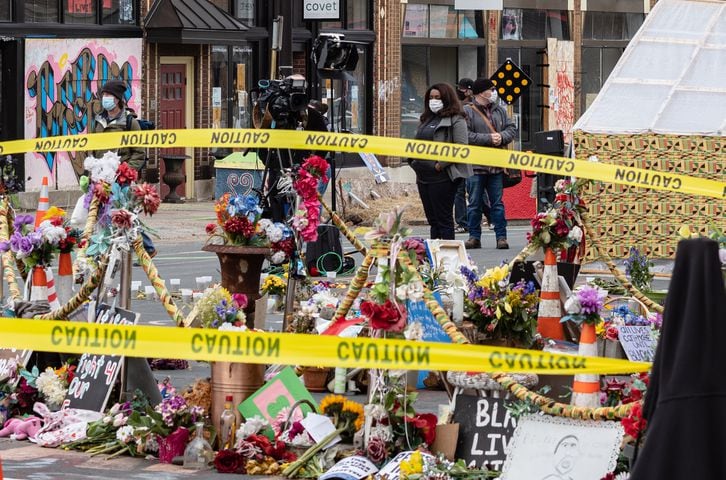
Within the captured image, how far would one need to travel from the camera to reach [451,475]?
8.12 meters

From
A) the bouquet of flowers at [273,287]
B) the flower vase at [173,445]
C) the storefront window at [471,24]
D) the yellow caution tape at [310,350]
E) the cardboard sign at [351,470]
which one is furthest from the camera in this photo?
the storefront window at [471,24]

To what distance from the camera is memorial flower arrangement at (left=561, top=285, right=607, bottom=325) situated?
832 centimetres

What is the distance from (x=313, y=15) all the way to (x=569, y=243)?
14.5m

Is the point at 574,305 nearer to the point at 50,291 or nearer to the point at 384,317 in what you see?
the point at 384,317

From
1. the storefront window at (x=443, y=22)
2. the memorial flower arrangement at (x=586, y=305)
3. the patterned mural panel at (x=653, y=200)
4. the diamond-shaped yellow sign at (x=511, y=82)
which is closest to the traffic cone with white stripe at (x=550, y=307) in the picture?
the memorial flower arrangement at (x=586, y=305)

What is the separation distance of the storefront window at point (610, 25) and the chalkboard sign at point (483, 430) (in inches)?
1360

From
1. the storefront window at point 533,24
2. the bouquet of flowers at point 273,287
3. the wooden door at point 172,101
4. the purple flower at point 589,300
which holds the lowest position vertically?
the bouquet of flowers at point 273,287

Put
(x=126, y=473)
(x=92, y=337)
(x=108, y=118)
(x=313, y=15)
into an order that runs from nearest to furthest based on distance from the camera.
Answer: (x=92, y=337), (x=126, y=473), (x=108, y=118), (x=313, y=15)

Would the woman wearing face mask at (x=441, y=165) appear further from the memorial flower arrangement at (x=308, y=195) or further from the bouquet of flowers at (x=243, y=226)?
the bouquet of flowers at (x=243, y=226)

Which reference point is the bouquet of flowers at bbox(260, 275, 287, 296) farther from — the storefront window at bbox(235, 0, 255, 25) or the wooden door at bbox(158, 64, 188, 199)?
the storefront window at bbox(235, 0, 255, 25)

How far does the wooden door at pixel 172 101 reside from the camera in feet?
99.0

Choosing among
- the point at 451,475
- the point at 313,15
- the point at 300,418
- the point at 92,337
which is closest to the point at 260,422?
the point at 300,418

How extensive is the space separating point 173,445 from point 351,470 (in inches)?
44.9

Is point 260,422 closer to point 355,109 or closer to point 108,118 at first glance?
point 108,118
